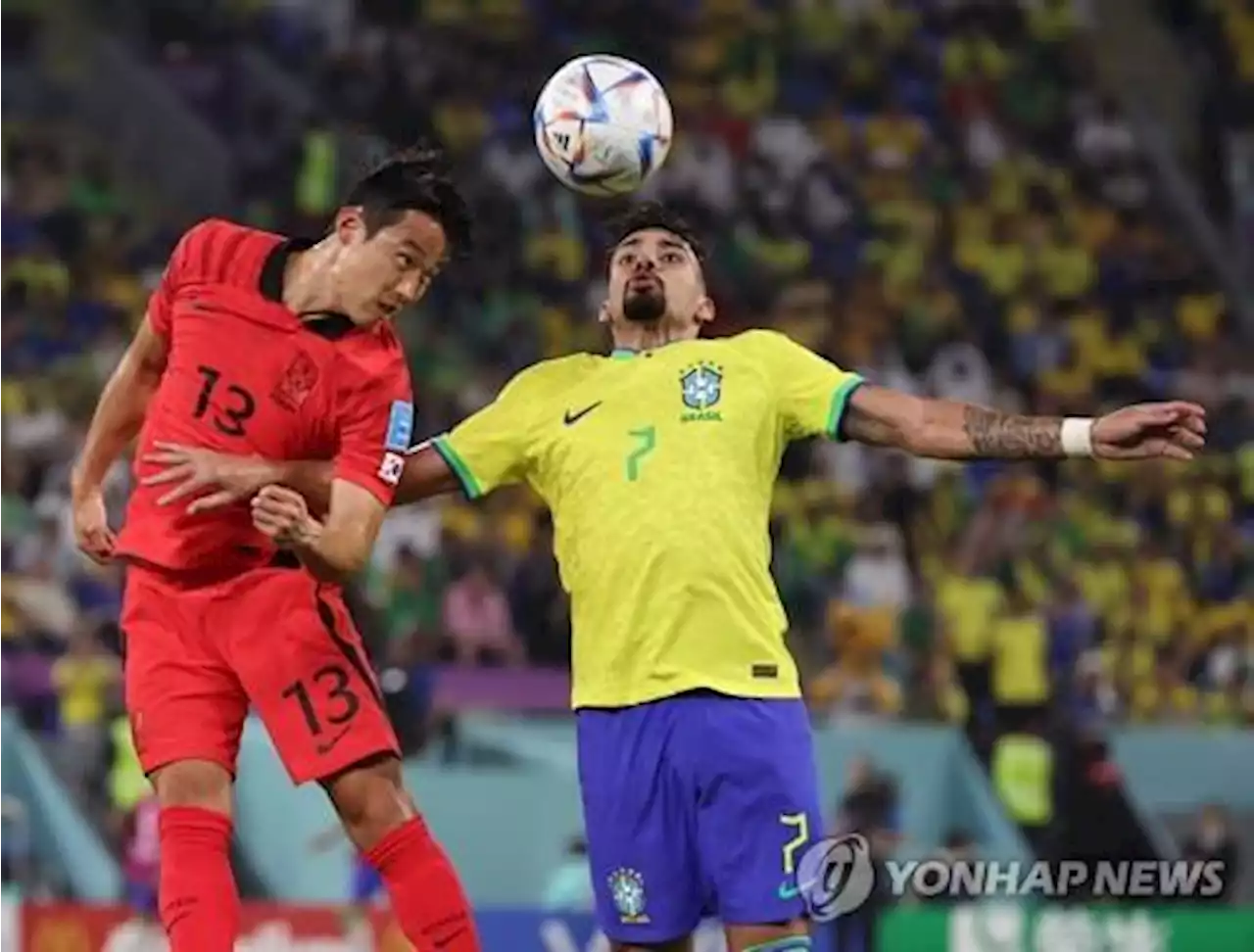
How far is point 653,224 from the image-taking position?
841 cm

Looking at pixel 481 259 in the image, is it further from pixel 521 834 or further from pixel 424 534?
pixel 521 834

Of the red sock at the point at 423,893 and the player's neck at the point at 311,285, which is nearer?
the red sock at the point at 423,893

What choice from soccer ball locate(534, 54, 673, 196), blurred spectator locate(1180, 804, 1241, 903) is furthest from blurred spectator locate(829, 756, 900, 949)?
soccer ball locate(534, 54, 673, 196)

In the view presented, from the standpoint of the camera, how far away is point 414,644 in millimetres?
16328

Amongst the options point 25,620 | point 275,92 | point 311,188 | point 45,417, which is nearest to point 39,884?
point 25,620

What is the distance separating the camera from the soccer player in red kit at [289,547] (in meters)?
8.12

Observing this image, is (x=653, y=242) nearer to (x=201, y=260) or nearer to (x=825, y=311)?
(x=201, y=260)

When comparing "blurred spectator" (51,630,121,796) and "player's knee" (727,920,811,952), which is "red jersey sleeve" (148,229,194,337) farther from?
"blurred spectator" (51,630,121,796)

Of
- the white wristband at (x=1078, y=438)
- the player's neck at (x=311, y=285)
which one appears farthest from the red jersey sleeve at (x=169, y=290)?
the white wristband at (x=1078, y=438)

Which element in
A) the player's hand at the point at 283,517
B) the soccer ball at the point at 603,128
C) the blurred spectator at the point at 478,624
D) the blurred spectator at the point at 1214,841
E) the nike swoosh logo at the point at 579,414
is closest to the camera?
the player's hand at the point at 283,517

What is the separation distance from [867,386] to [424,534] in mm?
9601

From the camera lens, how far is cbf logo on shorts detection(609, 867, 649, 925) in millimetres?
8078

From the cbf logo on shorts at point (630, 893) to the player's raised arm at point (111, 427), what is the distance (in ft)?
5.54

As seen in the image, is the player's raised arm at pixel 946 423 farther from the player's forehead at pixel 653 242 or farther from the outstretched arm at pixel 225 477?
the outstretched arm at pixel 225 477
